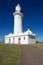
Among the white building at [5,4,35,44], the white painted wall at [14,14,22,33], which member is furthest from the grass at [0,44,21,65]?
the white painted wall at [14,14,22,33]

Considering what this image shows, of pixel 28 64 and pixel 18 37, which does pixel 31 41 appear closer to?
pixel 18 37

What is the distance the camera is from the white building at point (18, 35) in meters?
38.6

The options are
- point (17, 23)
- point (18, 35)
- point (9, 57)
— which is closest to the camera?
point (9, 57)

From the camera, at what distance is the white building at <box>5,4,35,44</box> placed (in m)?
38.6

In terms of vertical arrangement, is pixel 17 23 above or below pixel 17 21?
below

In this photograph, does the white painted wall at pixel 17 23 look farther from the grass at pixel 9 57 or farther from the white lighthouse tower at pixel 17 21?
the grass at pixel 9 57

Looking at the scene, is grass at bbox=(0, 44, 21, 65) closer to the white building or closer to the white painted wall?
the white building

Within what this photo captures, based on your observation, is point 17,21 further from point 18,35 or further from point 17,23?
point 18,35

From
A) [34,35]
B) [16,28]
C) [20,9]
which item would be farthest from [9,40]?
[20,9]

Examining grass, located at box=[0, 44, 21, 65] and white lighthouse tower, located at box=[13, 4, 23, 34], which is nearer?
grass, located at box=[0, 44, 21, 65]

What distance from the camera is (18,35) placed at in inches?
1553

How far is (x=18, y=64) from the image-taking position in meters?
9.44

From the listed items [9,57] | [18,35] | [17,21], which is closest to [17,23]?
[17,21]

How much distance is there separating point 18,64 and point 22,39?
29537mm
